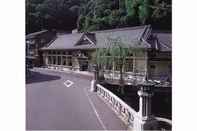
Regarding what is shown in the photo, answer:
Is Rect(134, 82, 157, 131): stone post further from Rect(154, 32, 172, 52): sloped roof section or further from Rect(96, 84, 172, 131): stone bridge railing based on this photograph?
Rect(154, 32, 172, 52): sloped roof section

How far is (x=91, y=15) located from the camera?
9.18 feet

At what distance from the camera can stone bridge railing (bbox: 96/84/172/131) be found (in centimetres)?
249

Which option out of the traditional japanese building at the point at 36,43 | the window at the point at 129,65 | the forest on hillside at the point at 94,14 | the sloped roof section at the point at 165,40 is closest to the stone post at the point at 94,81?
the window at the point at 129,65

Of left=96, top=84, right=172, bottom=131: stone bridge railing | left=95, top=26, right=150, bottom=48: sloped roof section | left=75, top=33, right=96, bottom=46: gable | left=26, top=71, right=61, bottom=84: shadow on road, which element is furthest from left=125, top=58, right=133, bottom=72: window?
left=26, top=71, right=61, bottom=84: shadow on road

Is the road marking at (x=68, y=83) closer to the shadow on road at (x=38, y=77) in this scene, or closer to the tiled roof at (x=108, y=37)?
the shadow on road at (x=38, y=77)

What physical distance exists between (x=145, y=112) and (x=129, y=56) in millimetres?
590

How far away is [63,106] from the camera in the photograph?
107 inches

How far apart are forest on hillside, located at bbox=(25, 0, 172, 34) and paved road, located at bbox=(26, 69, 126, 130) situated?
1.71 ft

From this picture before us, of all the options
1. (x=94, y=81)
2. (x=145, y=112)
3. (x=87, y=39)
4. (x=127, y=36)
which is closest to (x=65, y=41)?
(x=87, y=39)

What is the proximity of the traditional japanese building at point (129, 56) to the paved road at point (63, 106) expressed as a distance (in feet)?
0.53

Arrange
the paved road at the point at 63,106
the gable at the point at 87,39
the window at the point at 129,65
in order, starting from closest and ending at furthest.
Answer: the paved road at the point at 63,106, the window at the point at 129,65, the gable at the point at 87,39

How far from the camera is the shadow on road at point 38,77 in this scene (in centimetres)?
276
